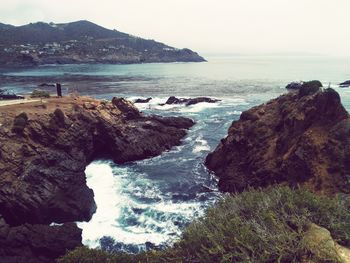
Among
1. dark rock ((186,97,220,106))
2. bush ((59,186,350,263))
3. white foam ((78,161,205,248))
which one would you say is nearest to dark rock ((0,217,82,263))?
white foam ((78,161,205,248))

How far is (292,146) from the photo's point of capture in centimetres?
2673

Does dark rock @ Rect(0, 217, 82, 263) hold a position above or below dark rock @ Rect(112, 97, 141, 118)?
below

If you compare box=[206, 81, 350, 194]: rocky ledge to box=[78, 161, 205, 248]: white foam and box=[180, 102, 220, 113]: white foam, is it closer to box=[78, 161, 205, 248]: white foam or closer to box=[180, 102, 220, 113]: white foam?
box=[78, 161, 205, 248]: white foam

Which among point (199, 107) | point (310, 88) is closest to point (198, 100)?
point (199, 107)

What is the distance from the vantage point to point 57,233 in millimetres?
21812

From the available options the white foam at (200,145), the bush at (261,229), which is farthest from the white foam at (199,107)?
the bush at (261,229)

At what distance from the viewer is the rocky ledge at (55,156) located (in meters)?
21.7

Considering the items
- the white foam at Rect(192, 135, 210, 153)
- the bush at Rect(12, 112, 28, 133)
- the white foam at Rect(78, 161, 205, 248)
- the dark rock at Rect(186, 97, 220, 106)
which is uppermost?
the bush at Rect(12, 112, 28, 133)

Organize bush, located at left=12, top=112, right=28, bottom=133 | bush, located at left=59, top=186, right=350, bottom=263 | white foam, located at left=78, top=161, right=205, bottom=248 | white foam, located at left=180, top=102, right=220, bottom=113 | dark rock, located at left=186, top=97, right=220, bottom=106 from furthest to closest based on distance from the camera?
dark rock, located at left=186, top=97, right=220, bottom=106 → white foam, located at left=180, top=102, right=220, bottom=113 → bush, located at left=12, top=112, right=28, bottom=133 → white foam, located at left=78, top=161, right=205, bottom=248 → bush, located at left=59, top=186, right=350, bottom=263

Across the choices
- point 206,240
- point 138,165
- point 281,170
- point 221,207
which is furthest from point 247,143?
point 206,240

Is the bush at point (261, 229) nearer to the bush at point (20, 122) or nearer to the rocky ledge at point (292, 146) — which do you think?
the rocky ledge at point (292, 146)

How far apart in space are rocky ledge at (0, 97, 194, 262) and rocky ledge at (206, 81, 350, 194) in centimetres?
941

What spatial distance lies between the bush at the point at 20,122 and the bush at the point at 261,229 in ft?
64.7

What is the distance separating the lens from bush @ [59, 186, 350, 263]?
1001cm
